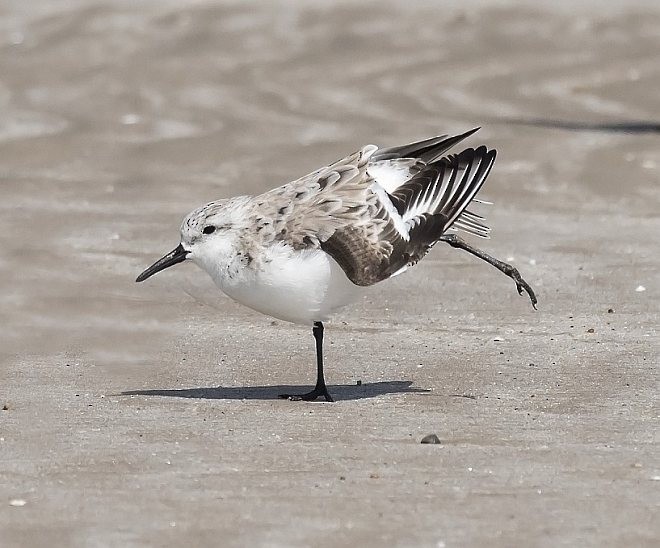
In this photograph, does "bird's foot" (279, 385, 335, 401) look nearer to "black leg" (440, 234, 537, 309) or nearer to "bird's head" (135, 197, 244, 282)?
"bird's head" (135, 197, 244, 282)

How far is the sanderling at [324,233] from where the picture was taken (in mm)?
7109

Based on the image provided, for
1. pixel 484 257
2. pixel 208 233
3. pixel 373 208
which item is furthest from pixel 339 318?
pixel 208 233

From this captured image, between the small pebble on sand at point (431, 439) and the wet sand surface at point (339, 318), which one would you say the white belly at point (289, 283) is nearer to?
the wet sand surface at point (339, 318)

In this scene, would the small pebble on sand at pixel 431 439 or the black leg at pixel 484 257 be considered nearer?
the small pebble on sand at pixel 431 439

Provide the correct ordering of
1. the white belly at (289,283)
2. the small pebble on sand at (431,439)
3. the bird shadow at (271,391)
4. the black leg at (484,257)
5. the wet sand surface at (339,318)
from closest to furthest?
the wet sand surface at (339,318) < the small pebble on sand at (431,439) < the white belly at (289,283) < the bird shadow at (271,391) < the black leg at (484,257)

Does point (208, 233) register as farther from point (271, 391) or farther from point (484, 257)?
point (484, 257)

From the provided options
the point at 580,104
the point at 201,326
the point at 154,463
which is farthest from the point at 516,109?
the point at 154,463

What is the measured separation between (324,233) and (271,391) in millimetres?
913

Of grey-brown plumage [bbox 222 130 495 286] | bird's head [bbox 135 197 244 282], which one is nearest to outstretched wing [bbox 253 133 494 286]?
grey-brown plumage [bbox 222 130 495 286]

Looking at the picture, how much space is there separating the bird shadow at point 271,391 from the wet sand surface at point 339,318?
3 cm

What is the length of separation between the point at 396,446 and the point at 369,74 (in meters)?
9.61

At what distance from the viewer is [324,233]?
7.15 m

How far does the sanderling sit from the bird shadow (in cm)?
17

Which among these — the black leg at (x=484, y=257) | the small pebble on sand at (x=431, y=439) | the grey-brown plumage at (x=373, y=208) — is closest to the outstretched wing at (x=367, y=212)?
the grey-brown plumage at (x=373, y=208)
